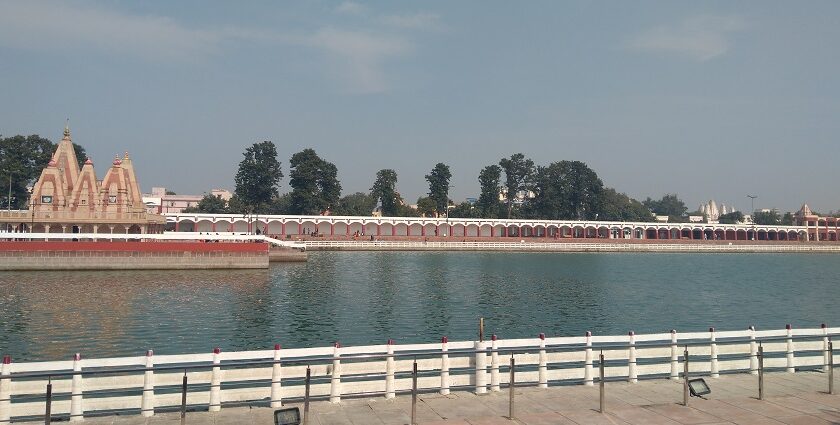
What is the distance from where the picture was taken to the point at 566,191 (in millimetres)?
145375

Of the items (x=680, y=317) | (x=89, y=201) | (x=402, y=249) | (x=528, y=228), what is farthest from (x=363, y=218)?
(x=680, y=317)

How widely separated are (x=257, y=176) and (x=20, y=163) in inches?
1598

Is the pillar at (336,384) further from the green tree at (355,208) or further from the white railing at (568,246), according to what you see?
the green tree at (355,208)

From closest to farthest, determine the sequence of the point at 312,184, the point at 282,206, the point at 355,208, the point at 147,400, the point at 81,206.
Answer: the point at 147,400 → the point at 81,206 → the point at 312,184 → the point at 355,208 → the point at 282,206

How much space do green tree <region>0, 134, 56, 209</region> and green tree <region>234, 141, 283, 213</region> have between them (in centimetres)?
3371

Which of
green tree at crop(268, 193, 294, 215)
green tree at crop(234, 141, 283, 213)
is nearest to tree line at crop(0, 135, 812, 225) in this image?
green tree at crop(234, 141, 283, 213)

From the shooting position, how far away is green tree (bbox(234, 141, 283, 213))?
126m

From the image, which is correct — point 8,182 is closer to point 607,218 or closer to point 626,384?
point 626,384

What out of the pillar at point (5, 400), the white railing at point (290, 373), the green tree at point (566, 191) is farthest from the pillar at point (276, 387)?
the green tree at point (566, 191)

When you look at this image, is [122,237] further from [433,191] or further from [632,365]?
[433,191]

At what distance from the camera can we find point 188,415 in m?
12.2

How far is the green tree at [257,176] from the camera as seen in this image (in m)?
126

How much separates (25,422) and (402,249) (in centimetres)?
9050

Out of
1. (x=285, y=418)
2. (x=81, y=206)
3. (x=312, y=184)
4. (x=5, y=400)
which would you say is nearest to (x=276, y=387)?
(x=285, y=418)
